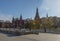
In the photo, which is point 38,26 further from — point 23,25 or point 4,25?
point 4,25

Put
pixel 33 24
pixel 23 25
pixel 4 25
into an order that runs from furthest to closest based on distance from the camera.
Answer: pixel 4 25, pixel 23 25, pixel 33 24

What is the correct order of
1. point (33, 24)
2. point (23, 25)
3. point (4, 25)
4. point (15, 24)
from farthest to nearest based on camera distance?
point (4, 25) < point (15, 24) < point (23, 25) < point (33, 24)

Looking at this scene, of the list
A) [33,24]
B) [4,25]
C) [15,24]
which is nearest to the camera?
[33,24]

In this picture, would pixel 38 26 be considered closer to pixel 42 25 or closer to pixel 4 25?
pixel 42 25

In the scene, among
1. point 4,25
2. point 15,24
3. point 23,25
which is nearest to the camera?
point 23,25

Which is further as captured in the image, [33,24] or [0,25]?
[0,25]

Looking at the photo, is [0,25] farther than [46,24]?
Yes

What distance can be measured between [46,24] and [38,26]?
4.42 m

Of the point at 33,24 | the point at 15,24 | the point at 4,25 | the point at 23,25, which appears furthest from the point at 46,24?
the point at 4,25

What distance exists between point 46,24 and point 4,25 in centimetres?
4411

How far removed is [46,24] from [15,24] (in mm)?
24578

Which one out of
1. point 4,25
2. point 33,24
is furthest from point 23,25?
point 4,25

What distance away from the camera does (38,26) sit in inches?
2382

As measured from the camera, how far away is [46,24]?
62.8 metres
